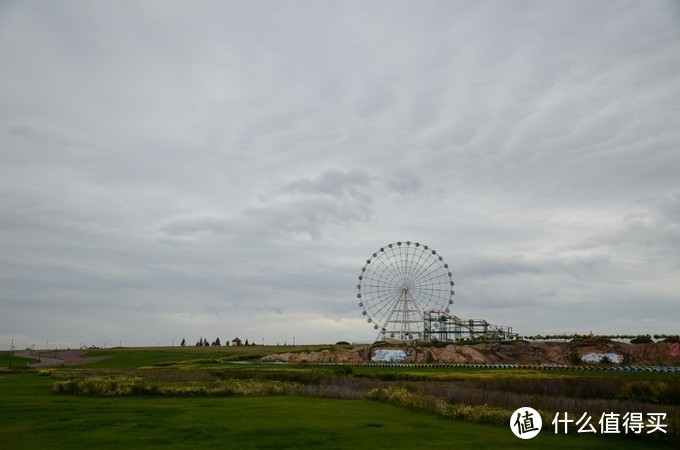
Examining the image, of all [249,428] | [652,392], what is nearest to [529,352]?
[652,392]

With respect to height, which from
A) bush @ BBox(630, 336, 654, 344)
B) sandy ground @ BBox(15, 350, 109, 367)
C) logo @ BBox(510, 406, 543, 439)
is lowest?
sandy ground @ BBox(15, 350, 109, 367)

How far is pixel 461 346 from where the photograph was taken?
233ft

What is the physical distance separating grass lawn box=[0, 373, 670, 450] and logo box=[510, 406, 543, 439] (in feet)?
0.90

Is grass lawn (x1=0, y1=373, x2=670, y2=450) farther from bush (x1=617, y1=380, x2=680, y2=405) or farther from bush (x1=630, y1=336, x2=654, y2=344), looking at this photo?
bush (x1=630, y1=336, x2=654, y2=344)

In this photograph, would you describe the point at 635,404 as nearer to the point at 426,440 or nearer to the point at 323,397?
the point at 426,440

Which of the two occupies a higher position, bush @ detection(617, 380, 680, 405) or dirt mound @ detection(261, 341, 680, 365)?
bush @ detection(617, 380, 680, 405)

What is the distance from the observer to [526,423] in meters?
15.6

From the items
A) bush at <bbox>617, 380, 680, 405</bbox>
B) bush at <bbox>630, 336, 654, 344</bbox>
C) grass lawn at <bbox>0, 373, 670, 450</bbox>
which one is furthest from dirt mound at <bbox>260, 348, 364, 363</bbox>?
bush at <bbox>617, 380, 680, 405</bbox>

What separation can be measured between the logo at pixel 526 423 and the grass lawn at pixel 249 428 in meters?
0.28

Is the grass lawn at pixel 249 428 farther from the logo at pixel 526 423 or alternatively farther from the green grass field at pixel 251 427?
the logo at pixel 526 423

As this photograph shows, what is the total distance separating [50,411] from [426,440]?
46.2 feet

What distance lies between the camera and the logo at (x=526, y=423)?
48.4 ft

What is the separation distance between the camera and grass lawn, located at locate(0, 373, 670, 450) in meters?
13.7

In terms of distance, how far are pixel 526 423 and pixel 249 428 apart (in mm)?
8108
